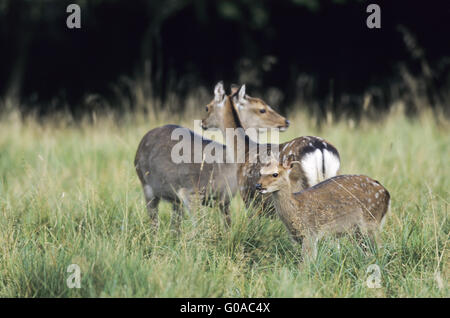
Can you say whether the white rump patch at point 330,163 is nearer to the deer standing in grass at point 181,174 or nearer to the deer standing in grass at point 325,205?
the deer standing in grass at point 325,205

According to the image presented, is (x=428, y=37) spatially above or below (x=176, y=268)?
above

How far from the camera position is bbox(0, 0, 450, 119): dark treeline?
13.2 m

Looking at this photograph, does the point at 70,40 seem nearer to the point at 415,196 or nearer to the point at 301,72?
the point at 301,72

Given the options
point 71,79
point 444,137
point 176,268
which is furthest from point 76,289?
point 71,79

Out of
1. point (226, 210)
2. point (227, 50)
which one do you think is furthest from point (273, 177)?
point (227, 50)

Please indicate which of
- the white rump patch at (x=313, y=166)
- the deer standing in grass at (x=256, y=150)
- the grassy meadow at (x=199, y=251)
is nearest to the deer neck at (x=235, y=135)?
the deer standing in grass at (x=256, y=150)

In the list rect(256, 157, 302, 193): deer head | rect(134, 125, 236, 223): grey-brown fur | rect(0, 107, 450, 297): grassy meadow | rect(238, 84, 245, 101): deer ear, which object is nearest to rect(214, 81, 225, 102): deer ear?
rect(238, 84, 245, 101): deer ear

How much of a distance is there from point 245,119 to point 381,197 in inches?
77.0

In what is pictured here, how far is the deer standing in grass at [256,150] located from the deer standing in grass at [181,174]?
17 cm

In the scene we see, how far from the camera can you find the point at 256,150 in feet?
17.5

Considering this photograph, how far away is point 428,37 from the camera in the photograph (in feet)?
43.7

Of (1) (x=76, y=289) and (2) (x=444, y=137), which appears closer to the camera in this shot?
(1) (x=76, y=289)

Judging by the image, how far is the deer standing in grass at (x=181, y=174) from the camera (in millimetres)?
4789

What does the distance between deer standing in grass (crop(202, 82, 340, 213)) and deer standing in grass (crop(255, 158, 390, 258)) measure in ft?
1.33
